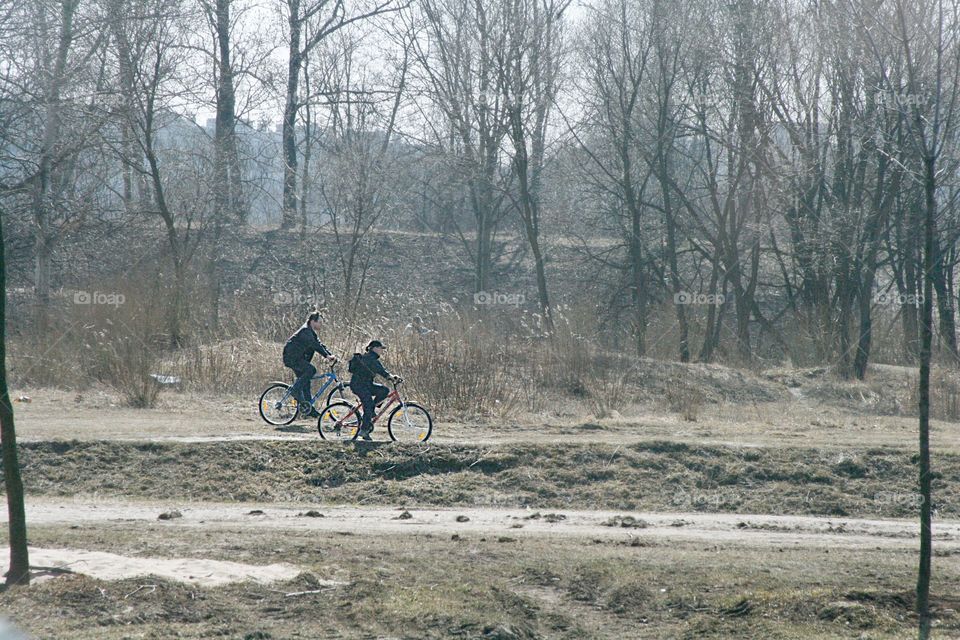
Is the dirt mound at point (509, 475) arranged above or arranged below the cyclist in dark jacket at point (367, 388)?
below

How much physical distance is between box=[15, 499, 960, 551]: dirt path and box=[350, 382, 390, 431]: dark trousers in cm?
236

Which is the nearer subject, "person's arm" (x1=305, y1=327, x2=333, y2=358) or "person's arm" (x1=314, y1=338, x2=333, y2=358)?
"person's arm" (x1=314, y1=338, x2=333, y2=358)

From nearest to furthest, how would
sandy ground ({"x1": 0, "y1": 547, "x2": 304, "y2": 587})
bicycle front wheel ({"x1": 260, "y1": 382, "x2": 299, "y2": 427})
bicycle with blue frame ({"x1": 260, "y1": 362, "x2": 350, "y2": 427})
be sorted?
sandy ground ({"x1": 0, "y1": 547, "x2": 304, "y2": 587}) → bicycle with blue frame ({"x1": 260, "y1": 362, "x2": 350, "y2": 427}) → bicycle front wheel ({"x1": 260, "y1": 382, "x2": 299, "y2": 427})

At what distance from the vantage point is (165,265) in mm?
26953

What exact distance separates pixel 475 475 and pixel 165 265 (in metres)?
16.4

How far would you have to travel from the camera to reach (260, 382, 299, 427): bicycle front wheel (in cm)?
1596

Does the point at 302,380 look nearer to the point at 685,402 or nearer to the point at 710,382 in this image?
the point at 685,402

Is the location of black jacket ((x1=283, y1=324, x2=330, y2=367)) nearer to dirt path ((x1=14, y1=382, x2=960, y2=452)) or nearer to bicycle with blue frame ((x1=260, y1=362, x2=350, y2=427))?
bicycle with blue frame ((x1=260, y1=362, x2=350, y2=427))

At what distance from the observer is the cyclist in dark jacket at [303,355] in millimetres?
15328

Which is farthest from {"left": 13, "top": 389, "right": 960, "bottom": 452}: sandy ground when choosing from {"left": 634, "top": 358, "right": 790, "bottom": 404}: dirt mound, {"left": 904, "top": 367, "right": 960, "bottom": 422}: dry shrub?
{"left": 634, "top": 358, "right": 790, "bottom": 404}: dirt mound

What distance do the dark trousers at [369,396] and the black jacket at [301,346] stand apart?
61.4 inches

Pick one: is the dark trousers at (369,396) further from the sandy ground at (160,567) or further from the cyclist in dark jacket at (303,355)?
the sandy ground at (160,567)

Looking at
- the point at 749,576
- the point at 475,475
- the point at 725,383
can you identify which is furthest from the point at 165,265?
the point at 749,576

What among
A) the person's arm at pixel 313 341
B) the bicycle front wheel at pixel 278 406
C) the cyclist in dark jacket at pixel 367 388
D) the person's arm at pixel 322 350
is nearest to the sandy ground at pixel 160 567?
the cyclist in dark jacket at pixel 367 388
